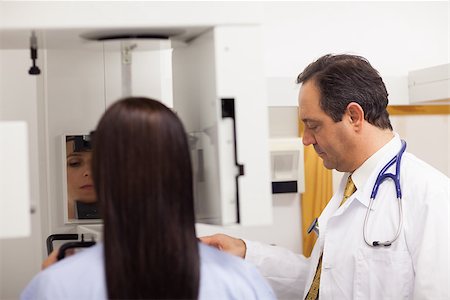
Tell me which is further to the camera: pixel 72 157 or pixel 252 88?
pixel 72 157

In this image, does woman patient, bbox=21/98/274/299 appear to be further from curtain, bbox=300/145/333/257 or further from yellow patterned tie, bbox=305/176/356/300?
curtain, bbox=300/145/333/257

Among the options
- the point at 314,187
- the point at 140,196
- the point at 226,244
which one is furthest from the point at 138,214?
the point at 314,187

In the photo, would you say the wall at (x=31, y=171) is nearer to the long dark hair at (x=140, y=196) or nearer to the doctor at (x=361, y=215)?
the doctor at (x=361, y=215)

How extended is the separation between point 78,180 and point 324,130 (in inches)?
26.5

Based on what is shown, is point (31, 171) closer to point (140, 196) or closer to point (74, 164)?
point (74, 164)

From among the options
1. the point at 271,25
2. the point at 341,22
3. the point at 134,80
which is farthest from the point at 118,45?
the point at 341,22

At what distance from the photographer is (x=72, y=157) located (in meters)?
1.68

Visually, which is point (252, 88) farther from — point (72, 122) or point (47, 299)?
point (72, 122)

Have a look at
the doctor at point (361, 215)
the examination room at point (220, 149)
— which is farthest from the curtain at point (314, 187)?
the doctor at point (361, 215)

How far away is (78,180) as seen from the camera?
170 cm

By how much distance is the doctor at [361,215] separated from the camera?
1.50 meters

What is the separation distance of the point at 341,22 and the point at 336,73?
2.50 feet

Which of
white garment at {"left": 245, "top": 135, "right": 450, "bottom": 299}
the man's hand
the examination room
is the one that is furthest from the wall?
white garment at {"left": 245, "top": 135, "right": 450, "bottom": 299}

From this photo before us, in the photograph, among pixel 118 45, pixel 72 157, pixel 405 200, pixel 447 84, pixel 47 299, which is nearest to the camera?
pixel 47 299
